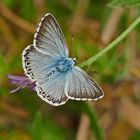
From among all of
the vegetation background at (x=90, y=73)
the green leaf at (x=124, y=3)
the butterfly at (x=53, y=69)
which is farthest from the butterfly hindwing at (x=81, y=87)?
the vegetation background at (x=90, y=73)

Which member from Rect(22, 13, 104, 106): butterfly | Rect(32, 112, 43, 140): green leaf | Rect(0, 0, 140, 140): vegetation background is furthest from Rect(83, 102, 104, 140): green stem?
Rect(22, 13, 104, 106): butterfly

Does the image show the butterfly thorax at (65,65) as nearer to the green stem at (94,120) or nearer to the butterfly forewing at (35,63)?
the butterfly forewing at (35,63)

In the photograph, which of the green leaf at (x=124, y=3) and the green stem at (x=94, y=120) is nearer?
the green leaf at (x=124, y=3)

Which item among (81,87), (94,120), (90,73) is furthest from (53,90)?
(90,73)

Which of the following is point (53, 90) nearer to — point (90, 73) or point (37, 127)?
point (37, 127)

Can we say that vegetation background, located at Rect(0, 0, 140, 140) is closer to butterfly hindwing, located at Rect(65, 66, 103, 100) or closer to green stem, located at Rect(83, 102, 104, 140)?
green stem, located at Rect(83, 102, 104, 140)
